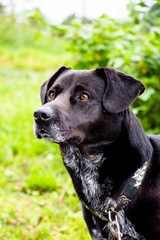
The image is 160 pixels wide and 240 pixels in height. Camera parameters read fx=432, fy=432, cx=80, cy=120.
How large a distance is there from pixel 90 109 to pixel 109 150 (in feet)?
0.97

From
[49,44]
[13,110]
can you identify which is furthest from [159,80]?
[49,44]

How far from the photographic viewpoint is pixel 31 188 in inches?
191

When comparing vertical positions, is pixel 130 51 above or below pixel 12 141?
above

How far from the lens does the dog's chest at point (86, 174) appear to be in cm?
289

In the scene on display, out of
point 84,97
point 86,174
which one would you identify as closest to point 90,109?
point 84,97

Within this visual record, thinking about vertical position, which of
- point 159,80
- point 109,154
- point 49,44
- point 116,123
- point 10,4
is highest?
point 116,123

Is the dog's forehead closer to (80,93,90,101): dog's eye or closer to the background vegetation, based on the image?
(80,93,90,101): dog's eye

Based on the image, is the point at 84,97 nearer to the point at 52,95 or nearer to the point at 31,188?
the point at 52,95

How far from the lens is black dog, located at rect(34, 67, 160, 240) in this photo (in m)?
2.71

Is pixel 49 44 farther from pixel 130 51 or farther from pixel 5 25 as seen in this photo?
pixel 130 51

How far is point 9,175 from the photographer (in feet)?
17.0

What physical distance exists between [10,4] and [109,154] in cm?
1992

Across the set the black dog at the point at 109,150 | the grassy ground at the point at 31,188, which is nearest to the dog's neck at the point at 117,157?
the black dog at the point at 109,150

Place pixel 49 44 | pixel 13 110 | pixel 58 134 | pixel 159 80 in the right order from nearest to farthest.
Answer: pixel 58 134 < pixel 159 80 < pixel 13 110 < pixel 49 44
